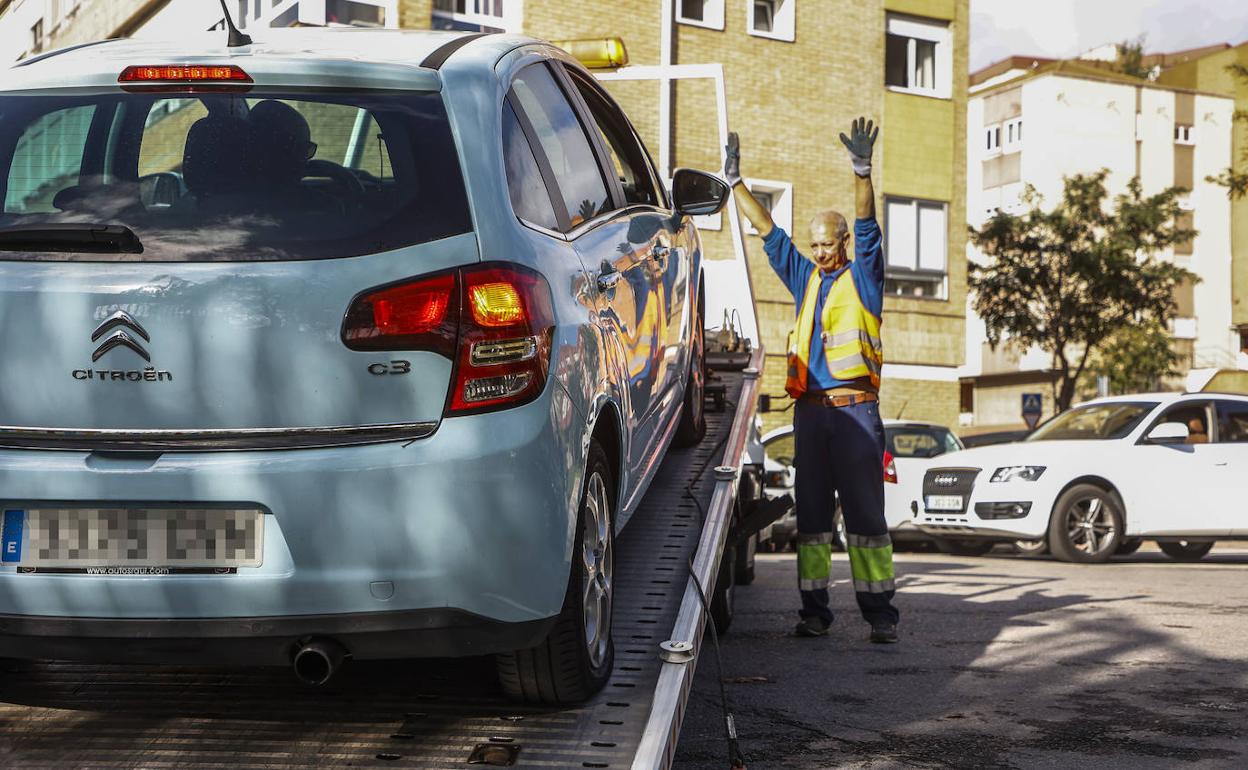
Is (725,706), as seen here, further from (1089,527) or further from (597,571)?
(1089,527)

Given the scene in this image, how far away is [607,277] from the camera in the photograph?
455 centimetres

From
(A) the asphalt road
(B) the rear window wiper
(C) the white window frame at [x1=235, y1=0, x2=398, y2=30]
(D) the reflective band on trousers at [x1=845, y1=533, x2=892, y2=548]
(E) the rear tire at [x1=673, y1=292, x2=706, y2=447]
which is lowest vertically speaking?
(A) the asphalt road

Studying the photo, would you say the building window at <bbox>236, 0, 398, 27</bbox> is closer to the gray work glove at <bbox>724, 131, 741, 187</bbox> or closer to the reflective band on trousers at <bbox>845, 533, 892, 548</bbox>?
the gray work glove at <bbox>724, 131, 741, 187</bbox>

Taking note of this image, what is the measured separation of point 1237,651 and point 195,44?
5.74 m

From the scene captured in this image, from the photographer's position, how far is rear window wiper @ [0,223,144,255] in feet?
11.3

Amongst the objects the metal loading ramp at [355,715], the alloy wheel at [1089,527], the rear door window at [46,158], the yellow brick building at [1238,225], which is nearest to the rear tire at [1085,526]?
the alloy wheel at [1089,527]

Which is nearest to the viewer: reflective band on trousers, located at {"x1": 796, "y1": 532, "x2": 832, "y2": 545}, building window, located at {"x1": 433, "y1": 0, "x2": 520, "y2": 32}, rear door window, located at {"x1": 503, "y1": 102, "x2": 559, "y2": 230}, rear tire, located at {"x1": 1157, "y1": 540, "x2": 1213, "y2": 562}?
rear door window, located at {"x1": 503, "y1": 102, "x2": 559, "y2": 230}

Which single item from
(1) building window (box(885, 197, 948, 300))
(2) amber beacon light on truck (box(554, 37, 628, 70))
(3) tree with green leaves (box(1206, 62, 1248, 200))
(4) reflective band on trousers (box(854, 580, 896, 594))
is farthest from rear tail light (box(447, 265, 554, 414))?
(1) building window (box(885, 197, 948, 300))

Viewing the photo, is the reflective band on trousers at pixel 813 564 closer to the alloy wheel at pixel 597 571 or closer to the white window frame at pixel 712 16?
the alloy wheel at pixel 597 571

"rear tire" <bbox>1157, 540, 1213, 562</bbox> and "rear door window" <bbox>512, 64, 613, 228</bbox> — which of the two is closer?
"rear door window" <bbox>512, 64, 613, 228</bbox>

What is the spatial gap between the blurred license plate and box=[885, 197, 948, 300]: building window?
14205mm

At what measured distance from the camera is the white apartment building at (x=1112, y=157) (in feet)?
198

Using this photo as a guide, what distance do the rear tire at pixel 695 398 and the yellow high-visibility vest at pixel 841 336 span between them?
1.67 ft

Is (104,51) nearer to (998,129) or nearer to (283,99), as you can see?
(283,99)
